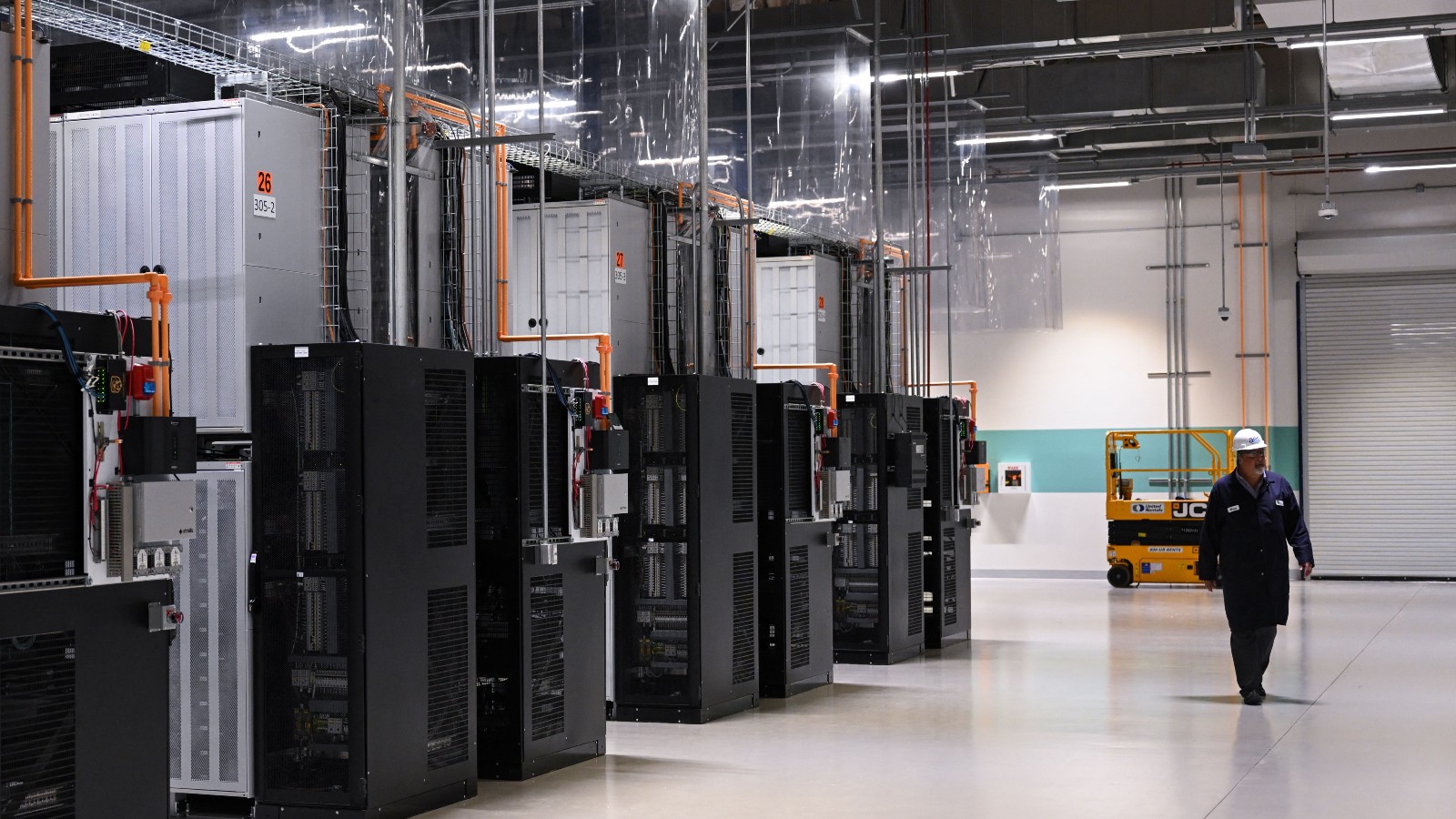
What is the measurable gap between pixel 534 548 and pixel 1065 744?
3158 millimetres

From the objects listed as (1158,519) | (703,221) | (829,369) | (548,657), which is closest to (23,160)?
(548,657)

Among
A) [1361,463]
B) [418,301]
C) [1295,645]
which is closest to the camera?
[418,301]

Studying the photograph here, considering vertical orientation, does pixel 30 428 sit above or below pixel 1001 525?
above

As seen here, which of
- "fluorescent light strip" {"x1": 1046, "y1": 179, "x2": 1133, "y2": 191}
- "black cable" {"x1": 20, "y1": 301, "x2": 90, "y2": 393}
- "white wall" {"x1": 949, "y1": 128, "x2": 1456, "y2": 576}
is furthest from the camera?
"white wall" {"x1": 949, "y1": 128, "x2": 1456, "y2": 576}

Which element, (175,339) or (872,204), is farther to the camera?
(872,204)

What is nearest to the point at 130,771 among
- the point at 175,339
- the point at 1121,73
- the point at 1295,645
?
the point at 175,339

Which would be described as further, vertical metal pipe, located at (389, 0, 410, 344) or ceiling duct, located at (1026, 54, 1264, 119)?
ceiling duct, located at (1026, 54, 1264, 119)

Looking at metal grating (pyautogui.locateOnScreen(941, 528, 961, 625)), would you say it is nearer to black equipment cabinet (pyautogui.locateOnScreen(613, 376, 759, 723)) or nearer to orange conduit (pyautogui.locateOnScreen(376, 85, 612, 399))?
black equipment cabinet (pyautogui.locateOnScreen(613, 376, 759, 723))

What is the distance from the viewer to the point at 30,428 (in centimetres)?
486

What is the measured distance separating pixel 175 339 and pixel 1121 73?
12484mm

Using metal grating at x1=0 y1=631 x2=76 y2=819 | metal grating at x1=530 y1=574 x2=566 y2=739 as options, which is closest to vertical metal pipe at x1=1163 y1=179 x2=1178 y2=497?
metal grating at x1=530 y1=574 x2=566 y2=739

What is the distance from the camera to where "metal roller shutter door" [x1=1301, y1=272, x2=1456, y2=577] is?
20.5 meters

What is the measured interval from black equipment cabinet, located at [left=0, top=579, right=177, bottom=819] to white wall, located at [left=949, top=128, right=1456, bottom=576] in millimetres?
17245

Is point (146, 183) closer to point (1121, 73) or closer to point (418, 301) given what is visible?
point (418, 301)
